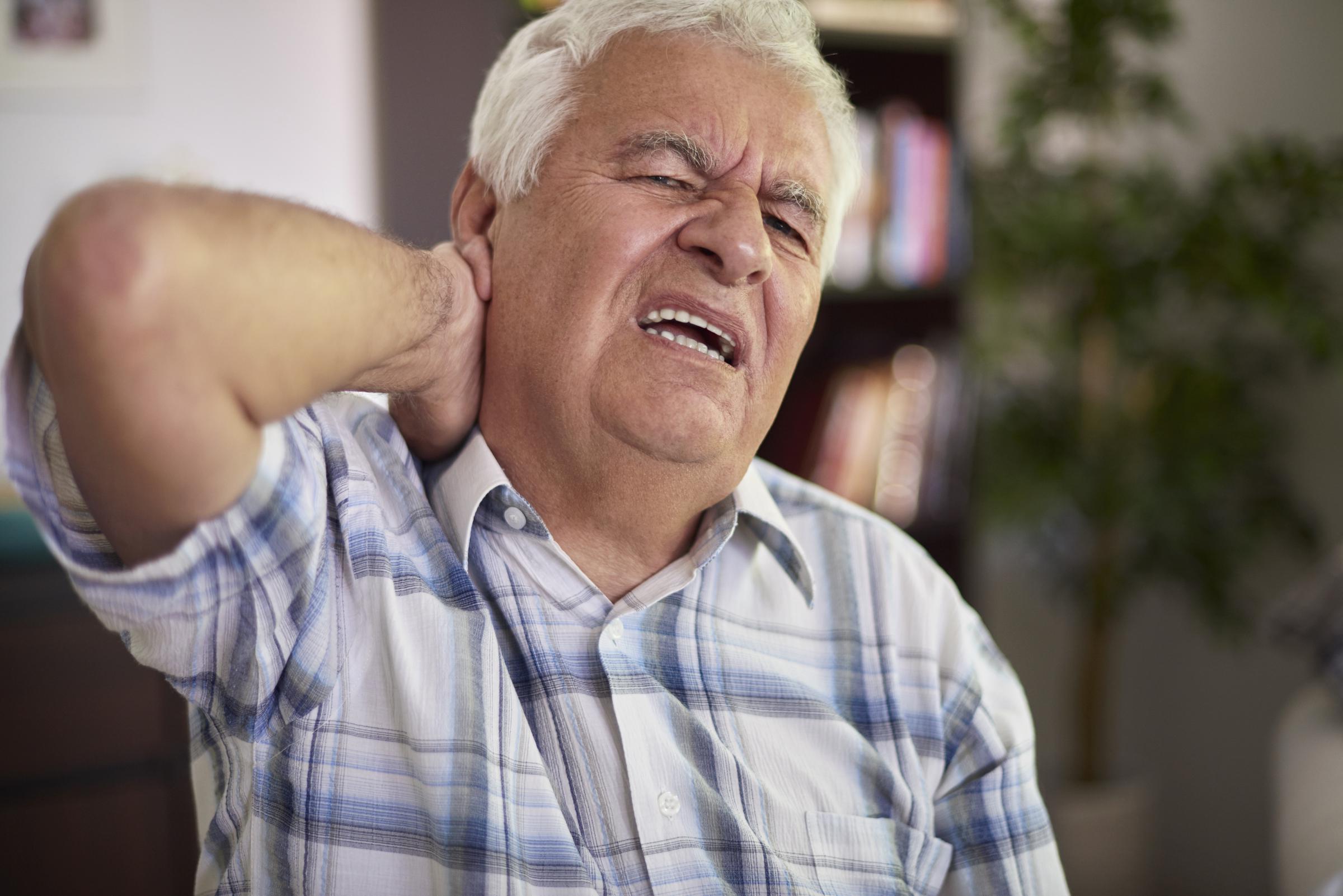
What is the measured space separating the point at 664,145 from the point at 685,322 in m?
0.18

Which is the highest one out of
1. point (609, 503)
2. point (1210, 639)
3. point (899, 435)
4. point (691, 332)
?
point (691, 332)

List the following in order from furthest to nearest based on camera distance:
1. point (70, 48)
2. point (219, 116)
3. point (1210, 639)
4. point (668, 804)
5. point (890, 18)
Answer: point (1210, 639) < point (890, 18) < point (219, 116) < point (70, 48) < point (668, 804)

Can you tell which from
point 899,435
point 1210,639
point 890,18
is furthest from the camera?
point 1210,639

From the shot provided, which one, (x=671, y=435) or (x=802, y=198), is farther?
(x=802, y=198)

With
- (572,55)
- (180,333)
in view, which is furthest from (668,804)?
(572,55)

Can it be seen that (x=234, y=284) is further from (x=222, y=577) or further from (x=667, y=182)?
(x=667, y=182)

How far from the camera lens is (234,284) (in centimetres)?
71

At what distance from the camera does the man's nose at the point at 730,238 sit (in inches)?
41.4

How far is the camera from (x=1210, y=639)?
2.97 m

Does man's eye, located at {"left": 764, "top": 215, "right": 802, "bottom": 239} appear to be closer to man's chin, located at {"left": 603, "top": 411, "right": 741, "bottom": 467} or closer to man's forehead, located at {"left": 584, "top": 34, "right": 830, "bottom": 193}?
man's forehead, located at {"left": 584, "top": 34, "right": 830, "bottom": 193}

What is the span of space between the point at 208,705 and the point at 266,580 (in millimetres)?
154

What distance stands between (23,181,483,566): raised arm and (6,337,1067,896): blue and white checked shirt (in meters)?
0.04

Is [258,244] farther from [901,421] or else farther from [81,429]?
[901,421]

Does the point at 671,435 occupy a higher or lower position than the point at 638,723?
higher
